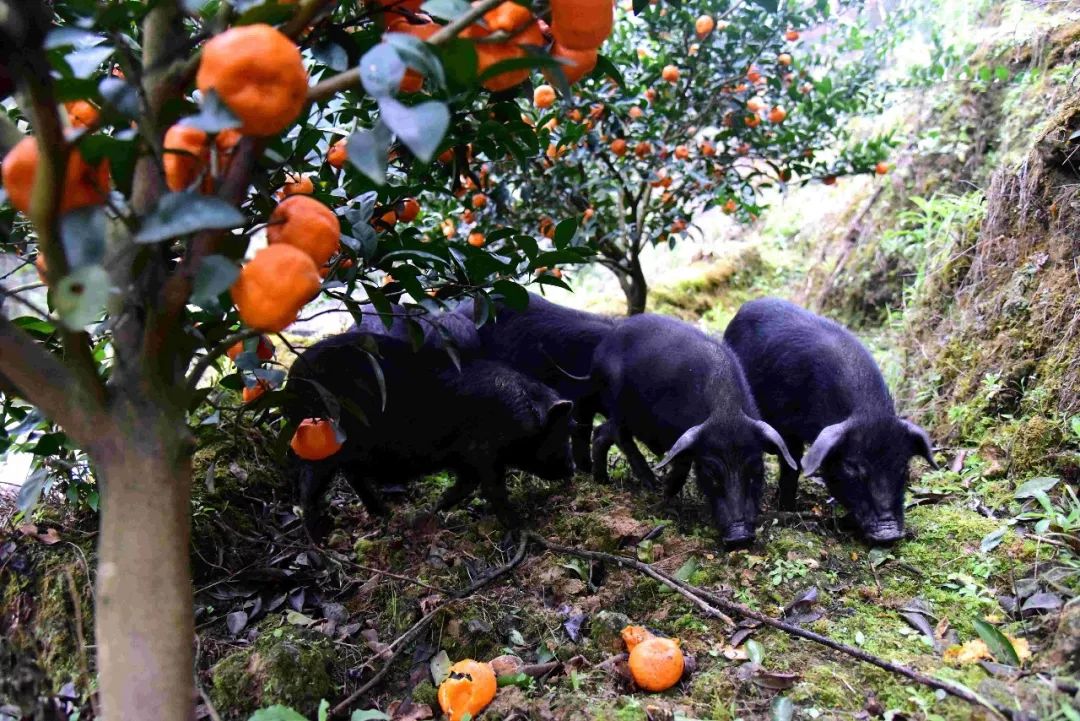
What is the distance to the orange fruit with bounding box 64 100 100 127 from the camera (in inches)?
78.8

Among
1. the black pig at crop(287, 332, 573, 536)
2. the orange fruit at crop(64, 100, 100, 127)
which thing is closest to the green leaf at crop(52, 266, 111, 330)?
the orange fruit at crop(64, 100, 100, 127)

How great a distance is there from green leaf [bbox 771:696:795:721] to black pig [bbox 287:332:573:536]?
6.38 ft

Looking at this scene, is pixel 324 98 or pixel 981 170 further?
pixel 981 170

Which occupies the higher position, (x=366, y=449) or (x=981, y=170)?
(x=981, y=170)

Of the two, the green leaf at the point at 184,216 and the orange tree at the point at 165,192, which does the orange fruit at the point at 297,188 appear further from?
the green leaf at the point at 184,216

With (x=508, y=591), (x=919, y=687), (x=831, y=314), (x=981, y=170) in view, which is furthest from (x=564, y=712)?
(x=981, y=170)

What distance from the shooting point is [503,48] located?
1.72m

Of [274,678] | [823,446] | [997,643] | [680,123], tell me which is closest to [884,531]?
A: [823,446]

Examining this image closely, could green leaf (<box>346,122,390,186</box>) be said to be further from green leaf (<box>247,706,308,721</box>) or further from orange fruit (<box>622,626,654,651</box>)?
orange fruit (<box>622,626,654,651</box>)

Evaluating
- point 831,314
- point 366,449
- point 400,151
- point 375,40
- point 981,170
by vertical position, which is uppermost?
point 375,40

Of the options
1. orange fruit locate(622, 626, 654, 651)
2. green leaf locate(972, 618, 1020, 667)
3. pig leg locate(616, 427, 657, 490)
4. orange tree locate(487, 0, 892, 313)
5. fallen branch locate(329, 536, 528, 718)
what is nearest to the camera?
green leaf locate(972, 618, 1020, 667)

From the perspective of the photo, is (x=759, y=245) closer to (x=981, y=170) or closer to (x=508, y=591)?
(x=981, y=170)

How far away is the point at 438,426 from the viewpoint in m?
4.60

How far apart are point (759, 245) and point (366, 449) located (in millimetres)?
7734
